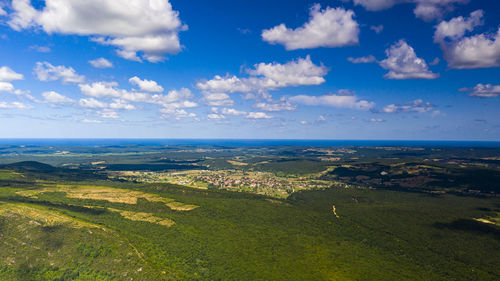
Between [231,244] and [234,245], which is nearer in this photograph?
[234,245]

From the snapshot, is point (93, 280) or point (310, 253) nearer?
point (93, 280)

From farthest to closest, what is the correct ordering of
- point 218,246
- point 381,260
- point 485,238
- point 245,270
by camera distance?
point 485,238, point 218,246, point 381,260, point 245,270

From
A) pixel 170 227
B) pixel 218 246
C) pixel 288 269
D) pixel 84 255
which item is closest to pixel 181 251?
pixel 218 246

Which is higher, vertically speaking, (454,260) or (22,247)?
(22,247)

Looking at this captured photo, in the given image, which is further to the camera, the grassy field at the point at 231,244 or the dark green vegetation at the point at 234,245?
the grassy field at the point at 231,244

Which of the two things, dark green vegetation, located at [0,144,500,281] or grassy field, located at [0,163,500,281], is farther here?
grassy field, located at [0,163,500,281]

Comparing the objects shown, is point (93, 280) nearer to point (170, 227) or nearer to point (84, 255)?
point (84, 255)

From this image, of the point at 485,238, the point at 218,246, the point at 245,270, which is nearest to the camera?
the point at 245,270
